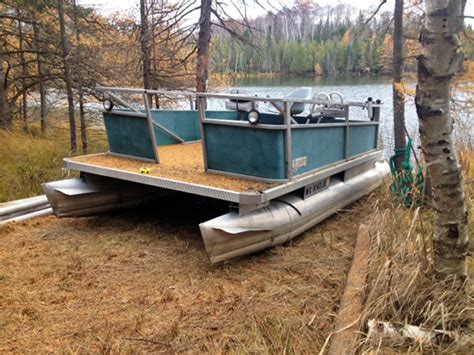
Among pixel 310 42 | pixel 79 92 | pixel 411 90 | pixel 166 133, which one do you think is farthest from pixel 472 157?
pixel 310 42

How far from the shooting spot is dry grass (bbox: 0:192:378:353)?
2934 mm

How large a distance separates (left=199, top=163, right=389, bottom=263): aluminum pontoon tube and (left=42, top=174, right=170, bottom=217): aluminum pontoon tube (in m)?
1.84

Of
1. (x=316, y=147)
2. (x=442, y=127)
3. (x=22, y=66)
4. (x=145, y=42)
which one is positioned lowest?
(x=316, y=147)

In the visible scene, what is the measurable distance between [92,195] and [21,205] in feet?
2.91

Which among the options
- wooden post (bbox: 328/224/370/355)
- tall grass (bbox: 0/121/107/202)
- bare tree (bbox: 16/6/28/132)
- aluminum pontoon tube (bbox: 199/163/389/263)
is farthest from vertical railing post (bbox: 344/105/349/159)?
bare tree (bbox: 16/6/28/132)

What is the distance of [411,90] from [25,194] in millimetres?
5681

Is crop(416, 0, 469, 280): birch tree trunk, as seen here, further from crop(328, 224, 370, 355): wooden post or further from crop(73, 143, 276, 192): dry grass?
crop(73, 143, 276, 192): dry grass

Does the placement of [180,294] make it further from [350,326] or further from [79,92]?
[79,92]

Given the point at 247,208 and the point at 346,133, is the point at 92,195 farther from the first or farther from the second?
the point at 346,133

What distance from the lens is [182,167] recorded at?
197 inches

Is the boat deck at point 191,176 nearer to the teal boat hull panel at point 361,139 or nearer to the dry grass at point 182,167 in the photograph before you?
the dry grass at point 182,167

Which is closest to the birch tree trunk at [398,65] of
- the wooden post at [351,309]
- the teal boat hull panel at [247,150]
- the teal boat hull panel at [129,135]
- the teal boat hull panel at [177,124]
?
the teal boat hull panel at [177,124]

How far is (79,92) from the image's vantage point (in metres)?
9.88

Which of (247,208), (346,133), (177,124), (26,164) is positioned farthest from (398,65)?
(26,164)
